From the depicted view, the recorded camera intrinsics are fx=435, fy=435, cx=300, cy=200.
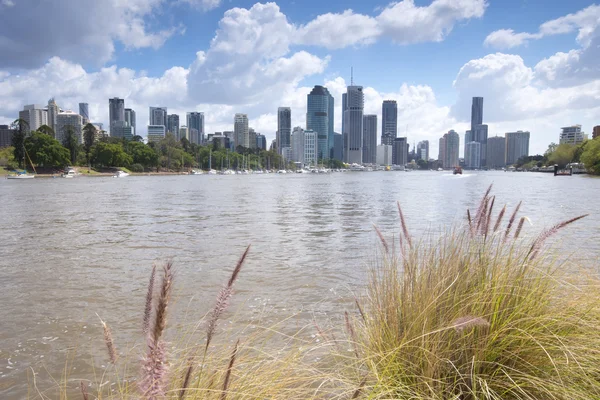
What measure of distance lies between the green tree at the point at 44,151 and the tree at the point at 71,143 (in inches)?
534

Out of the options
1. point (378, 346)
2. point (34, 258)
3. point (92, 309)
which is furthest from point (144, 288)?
point (378, 346)

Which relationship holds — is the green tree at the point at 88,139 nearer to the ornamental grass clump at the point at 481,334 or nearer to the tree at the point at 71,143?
the tree at the point at 71,143

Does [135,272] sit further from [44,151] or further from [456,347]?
[44,151]

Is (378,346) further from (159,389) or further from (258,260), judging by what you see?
(258,260)

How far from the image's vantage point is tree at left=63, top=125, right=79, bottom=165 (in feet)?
402

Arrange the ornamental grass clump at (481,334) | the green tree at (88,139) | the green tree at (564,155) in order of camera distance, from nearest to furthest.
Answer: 1. the ornamental grass clump at (481,334)
2. the green tree at (88,139)
3. the green tree at (564,155)

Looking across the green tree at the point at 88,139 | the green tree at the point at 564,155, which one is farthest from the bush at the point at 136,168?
the green tree at the point at 564,155

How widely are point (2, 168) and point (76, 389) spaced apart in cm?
12266

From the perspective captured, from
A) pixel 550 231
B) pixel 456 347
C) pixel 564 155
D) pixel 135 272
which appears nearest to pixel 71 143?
pixel 135 272

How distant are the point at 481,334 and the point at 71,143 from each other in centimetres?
13745

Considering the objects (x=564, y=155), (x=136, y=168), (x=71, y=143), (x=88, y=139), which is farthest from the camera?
(x=564, y=155)

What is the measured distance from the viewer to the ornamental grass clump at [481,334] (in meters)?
2.67

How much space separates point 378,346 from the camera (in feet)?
9.87

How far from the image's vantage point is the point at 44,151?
10438cm
